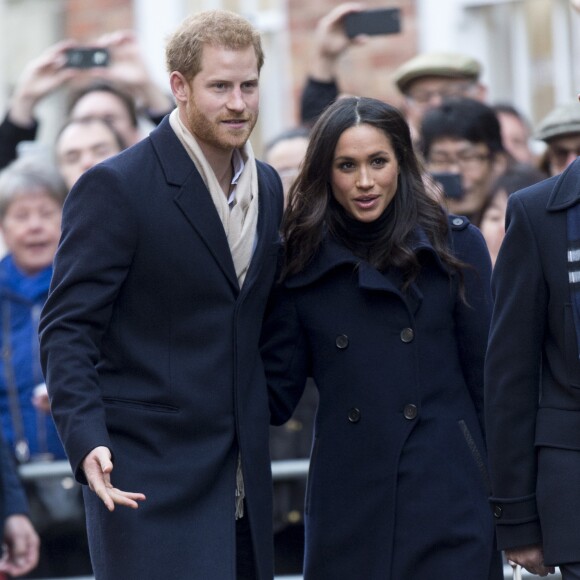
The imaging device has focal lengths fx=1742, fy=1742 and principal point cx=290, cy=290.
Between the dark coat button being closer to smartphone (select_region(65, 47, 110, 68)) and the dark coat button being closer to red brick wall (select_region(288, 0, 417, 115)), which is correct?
smartphone (select_region(65, 47, 110, 68))

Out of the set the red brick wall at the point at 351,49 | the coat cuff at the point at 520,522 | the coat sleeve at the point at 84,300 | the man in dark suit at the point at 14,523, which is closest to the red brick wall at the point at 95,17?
the red brick wall at the point at 351,49

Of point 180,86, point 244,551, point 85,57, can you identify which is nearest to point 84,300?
point 180,86

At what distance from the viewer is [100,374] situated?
4.71m

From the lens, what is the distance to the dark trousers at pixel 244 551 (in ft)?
15.8

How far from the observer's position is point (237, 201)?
4.86 metres

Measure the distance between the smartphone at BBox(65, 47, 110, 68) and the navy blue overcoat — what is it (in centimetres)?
281

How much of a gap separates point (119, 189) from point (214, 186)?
27cm

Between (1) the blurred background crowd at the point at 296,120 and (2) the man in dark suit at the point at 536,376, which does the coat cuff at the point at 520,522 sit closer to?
(2) the man in dark suit at the point at 536,376

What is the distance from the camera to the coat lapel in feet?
15.6

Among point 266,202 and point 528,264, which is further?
point 266,202

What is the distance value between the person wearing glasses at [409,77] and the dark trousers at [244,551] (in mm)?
2824

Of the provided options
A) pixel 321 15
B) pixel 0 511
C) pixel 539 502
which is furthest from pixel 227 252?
pixel 321 15

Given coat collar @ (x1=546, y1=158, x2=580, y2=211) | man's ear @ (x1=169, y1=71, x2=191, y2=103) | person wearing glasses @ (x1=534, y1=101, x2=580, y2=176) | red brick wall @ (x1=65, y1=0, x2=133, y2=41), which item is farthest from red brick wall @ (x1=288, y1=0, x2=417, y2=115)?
coat collar @ (x1=546, y1=158, x2=580, y2=211)

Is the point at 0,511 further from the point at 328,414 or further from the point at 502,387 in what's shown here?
the point at 502,387
